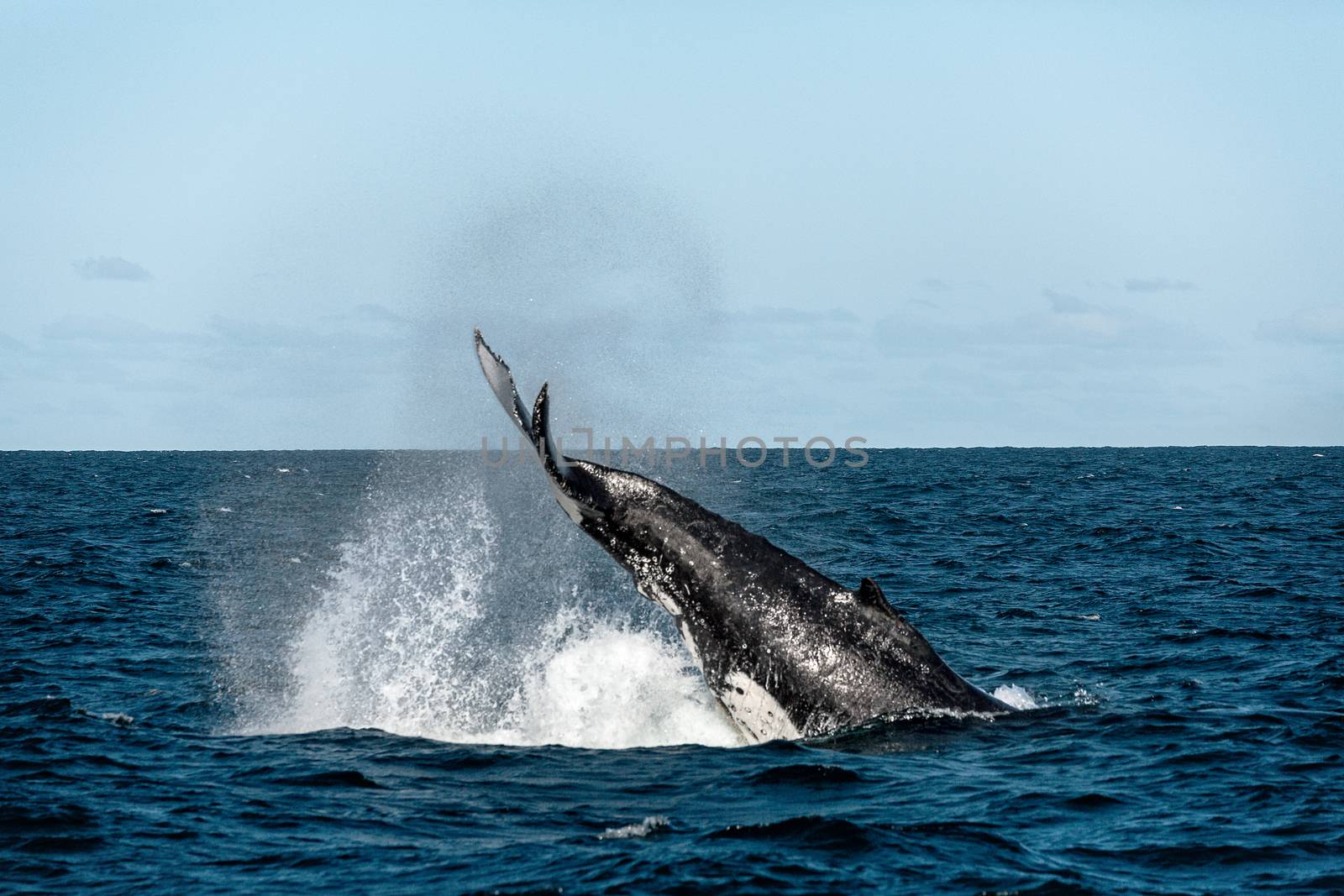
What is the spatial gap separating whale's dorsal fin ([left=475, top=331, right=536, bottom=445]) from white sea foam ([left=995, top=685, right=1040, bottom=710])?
5.97m

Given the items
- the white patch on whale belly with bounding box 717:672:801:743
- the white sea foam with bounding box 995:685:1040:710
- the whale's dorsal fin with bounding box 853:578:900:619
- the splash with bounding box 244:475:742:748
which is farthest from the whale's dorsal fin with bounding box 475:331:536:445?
the white sea foam with bounding box 995:685:1040:710

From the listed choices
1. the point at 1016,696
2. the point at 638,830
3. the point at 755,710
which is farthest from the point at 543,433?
the point at 1016,696

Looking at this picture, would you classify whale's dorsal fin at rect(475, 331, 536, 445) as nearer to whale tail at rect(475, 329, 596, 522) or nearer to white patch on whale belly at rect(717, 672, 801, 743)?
whale tail at rect(475, 329, 596, 522)

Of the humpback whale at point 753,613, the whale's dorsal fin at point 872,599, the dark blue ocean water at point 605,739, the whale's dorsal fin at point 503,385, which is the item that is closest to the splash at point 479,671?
the dark blue ocean water at point 605,739

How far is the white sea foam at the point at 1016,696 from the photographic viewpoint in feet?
46.7

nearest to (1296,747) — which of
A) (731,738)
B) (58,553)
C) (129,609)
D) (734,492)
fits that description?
(731,738)

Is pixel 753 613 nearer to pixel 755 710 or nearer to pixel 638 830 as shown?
pixel 755 710

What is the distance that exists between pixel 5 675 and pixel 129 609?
6.61 meters

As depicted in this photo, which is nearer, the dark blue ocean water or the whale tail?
the dark blue ocean water

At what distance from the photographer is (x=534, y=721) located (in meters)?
14.1

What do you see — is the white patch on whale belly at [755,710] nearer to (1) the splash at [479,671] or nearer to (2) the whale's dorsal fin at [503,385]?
(1) the splash at [479,671]

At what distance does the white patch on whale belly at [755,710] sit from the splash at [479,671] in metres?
0.95

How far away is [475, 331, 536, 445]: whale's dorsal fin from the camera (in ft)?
35.1

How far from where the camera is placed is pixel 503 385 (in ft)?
35.1
